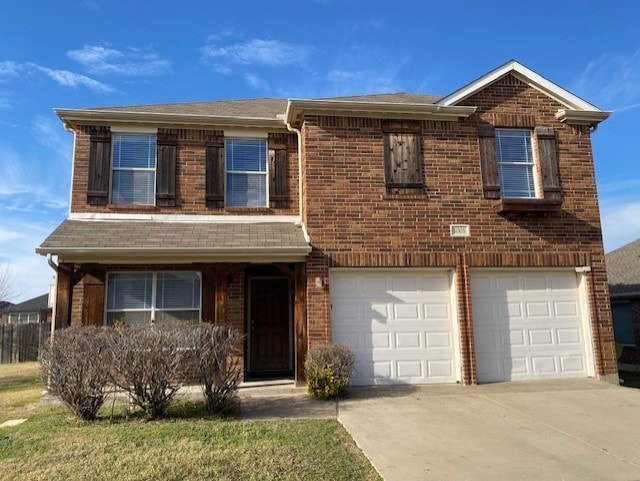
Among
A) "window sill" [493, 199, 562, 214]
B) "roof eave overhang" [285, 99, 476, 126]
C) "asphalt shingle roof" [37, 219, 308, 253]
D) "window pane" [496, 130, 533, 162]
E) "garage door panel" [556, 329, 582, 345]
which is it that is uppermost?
"roof eave overhang" [285, 99, 476, 126]

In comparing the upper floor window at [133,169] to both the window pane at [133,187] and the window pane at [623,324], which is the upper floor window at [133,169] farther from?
the window pane at [623,324]

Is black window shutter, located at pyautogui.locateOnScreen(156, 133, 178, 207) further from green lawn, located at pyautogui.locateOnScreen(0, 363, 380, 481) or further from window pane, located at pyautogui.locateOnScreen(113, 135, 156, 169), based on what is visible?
green lawn, located at pyautogui.locateOnScreen(0, 363, 380, 481)

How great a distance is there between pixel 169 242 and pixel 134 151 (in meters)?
2.95

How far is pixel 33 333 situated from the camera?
798 inches

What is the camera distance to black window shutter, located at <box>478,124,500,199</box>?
1048cm

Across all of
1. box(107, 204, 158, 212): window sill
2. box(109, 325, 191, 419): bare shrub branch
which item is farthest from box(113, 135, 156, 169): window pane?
box(109, 325, 191, 419): bare shrub branch

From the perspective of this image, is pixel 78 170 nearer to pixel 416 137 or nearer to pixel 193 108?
pixel 193 108

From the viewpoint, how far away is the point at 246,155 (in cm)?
1152

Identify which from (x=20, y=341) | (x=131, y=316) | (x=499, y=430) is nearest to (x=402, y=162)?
(x=499, y=430)

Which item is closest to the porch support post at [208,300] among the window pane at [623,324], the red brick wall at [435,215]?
the red brick wall at [435,215]

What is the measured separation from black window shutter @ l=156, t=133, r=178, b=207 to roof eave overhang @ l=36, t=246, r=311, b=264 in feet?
6.59

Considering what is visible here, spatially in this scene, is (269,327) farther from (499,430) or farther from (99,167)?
(499,430)

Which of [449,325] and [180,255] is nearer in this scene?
[180,255]

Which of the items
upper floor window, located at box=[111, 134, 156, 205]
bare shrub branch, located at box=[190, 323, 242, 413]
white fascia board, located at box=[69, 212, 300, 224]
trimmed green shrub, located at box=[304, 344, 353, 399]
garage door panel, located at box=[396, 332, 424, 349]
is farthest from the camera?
upper floor window, located at box=[111, 134, 156, 205]
